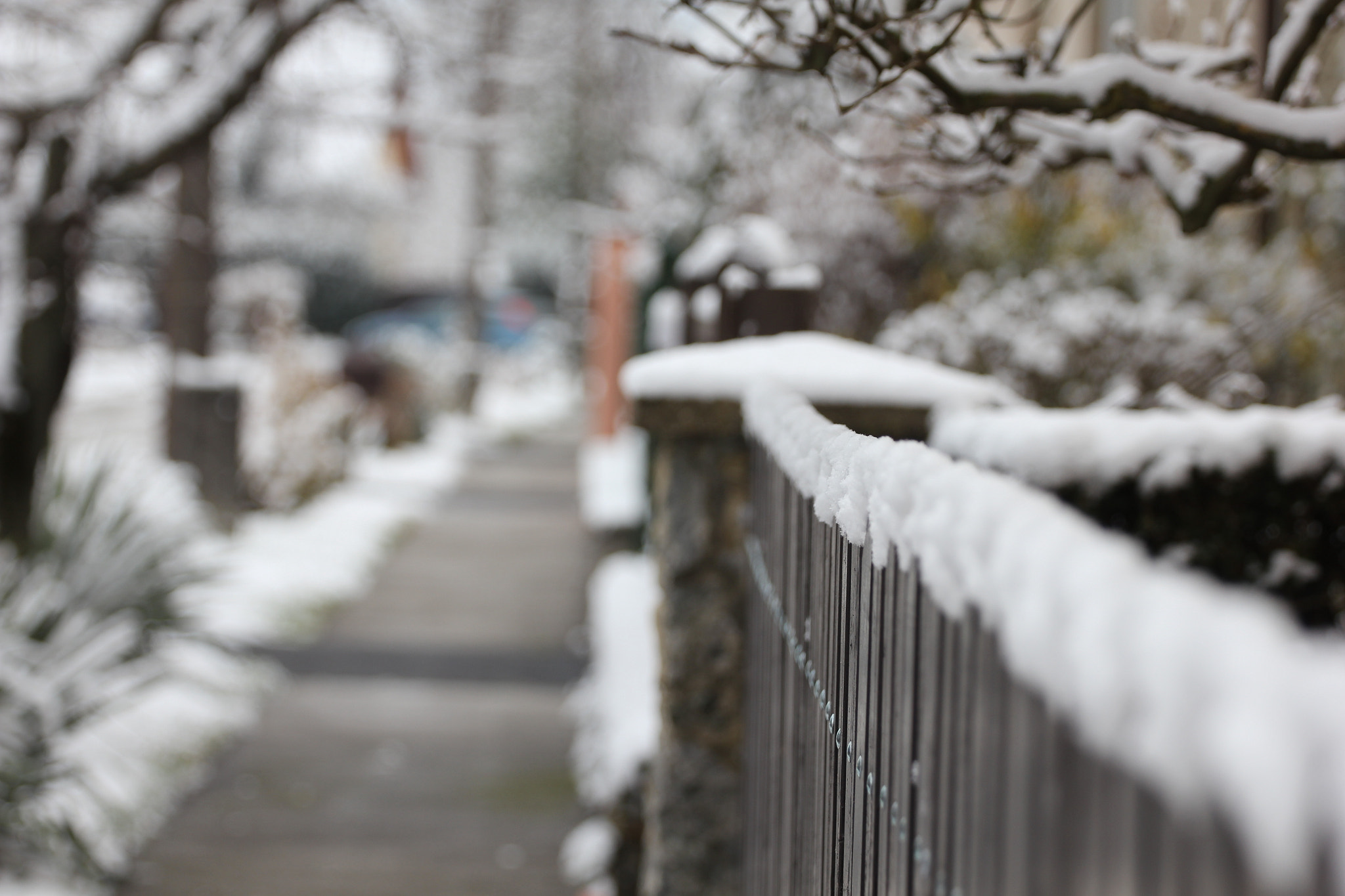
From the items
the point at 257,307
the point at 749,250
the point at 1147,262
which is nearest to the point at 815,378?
the point at 749,250

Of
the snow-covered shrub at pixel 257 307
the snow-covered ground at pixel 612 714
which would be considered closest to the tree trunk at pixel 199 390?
the snow-covered shrub at pixel 257 307

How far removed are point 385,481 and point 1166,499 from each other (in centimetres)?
1168

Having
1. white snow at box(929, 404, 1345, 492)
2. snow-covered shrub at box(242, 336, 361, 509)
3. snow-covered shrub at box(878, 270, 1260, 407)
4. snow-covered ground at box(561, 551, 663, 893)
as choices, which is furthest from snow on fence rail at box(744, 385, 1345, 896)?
snow-covered shrub at box(242, 336, 361, 509)

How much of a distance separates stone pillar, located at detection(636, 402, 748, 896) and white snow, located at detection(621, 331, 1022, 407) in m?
0.12

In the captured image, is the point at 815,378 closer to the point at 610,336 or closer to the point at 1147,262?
the point at 1147,262

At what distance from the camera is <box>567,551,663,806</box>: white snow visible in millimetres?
4055

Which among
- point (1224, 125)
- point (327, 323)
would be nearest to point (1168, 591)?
point (1224, 125)

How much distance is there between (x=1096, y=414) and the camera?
9.45 feet

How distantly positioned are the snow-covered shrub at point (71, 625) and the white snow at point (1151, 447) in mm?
2901

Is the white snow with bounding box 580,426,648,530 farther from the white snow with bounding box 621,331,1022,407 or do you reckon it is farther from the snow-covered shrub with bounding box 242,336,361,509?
the white snow with bounding box 621,331,1022,407

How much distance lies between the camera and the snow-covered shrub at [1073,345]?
590cm

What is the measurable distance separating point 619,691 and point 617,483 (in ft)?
18.6

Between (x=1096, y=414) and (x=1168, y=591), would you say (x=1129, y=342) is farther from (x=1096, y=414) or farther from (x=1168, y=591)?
(x=1168, y=591)

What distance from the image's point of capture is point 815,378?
3.22m
